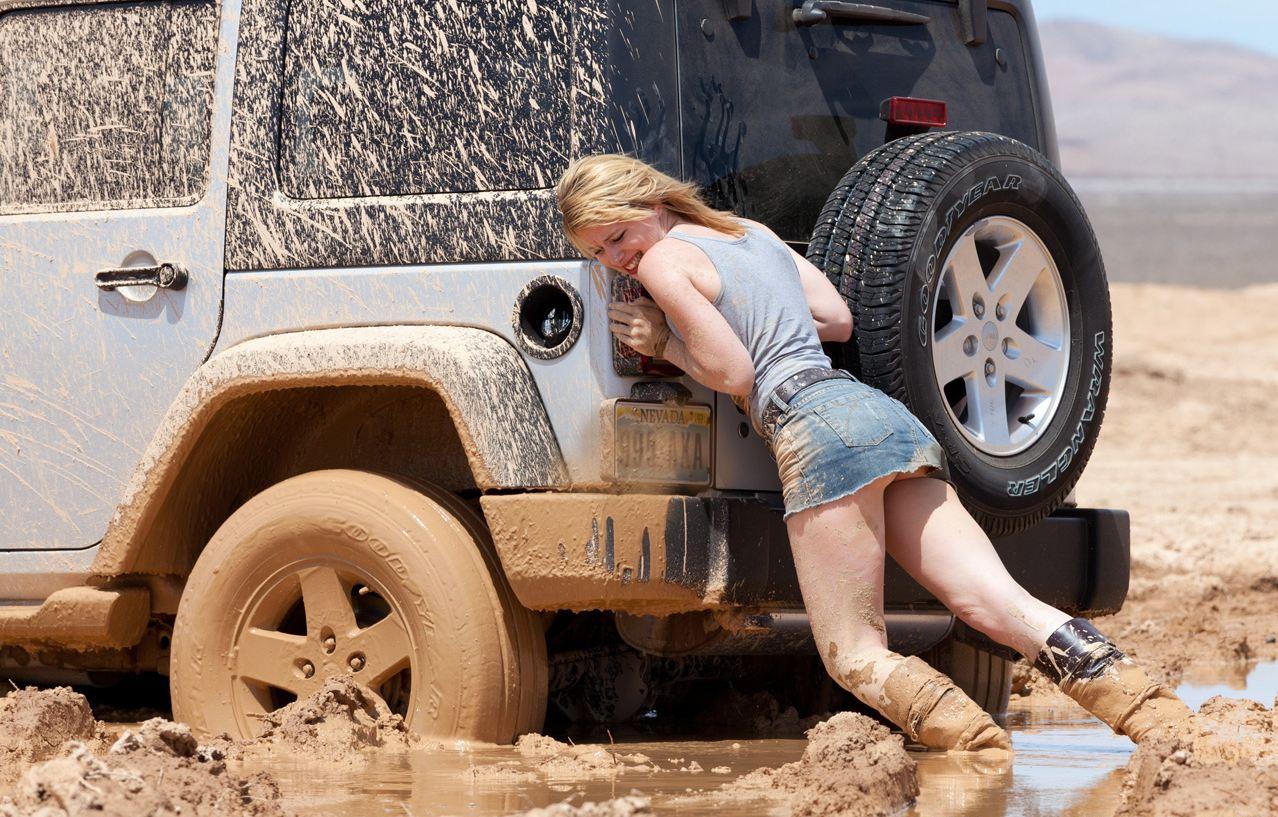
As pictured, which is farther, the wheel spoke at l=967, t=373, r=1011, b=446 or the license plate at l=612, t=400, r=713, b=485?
the wheel spoke at l=967, t=373, r=1011, b=446

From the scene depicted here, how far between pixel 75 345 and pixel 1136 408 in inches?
534

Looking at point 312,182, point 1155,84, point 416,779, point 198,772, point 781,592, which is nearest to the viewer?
point 198,772

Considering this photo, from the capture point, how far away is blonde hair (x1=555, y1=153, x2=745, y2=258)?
153 inches

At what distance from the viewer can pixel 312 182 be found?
4.50m

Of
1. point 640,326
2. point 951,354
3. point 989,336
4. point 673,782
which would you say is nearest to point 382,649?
point 673,782

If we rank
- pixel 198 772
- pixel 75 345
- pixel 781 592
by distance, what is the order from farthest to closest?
pixel 75 345, pixel 781 592, pixel 198 772

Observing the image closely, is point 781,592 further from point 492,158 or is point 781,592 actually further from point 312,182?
point 312,182

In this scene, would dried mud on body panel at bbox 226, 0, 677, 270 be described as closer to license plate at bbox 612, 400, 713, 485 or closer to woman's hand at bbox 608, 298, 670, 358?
woman's hand at bbox 608, 298, 670, 358

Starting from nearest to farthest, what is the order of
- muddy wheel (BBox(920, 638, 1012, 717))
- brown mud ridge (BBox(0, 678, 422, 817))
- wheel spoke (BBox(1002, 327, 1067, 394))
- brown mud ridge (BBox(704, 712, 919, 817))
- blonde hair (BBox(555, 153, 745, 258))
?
1. brown mud ridge (BBox(0, 678, 422, 817))
2. brown mud ridge (BBox(704, 712, 919, 817))
3. blonde hair (BBox(555, 153, 745, 258))
4. wheel spoke (BBox(1002, 327, 1067, 394))
5. muddy wheel (BBox(920, 638, 1012, 717))

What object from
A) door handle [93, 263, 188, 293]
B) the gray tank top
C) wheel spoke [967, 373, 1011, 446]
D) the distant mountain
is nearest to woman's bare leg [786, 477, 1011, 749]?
the gray tank top

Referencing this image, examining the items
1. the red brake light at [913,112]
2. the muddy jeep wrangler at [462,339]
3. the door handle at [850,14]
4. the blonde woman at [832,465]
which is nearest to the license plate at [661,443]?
the muddy jeep wrangler at [462,339]

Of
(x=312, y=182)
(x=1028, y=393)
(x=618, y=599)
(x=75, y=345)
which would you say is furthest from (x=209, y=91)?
(x=1028, y=393)

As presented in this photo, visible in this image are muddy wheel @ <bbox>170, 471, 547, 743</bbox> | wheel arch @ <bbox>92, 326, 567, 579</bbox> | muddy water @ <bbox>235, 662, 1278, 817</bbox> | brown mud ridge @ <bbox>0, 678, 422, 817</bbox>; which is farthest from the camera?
muddy wheel @ <bbox>170, 471, 547, 743</bbox>

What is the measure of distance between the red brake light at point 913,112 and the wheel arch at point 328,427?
115cm
